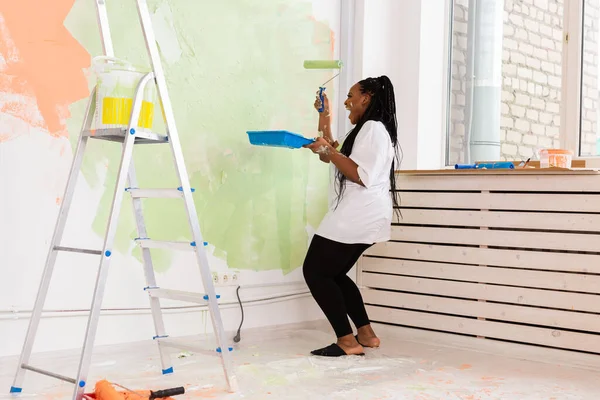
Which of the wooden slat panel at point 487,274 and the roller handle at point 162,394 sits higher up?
the wooden slat panel at point 487,274

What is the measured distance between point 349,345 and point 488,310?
0.76 metres

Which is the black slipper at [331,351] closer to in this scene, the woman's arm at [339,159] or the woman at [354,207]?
the woman at [354,207]

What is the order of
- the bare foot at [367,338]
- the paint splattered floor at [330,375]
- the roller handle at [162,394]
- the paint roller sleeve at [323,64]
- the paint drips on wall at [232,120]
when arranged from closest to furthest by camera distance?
the roller handle at [162,394] < the paint splattered floor at [330,375] < the paint drips on wall at [232,120] < the bare foot at [367,338] < the paint roller sleeve at [323,64]

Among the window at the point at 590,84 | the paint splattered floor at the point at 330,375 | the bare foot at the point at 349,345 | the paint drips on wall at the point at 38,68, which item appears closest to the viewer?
the paint splattered floor at the point at 330,375

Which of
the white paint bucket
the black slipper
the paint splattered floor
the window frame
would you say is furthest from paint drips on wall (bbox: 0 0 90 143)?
the window frame

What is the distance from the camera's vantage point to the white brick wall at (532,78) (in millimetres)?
3879

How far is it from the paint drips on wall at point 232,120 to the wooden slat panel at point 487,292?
Answer: 0.50 metres

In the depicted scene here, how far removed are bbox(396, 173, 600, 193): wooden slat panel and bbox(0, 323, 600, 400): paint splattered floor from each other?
2.69 feet

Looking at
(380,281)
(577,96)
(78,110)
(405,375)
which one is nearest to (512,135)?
(577,96)

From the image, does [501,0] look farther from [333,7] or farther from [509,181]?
[509,181]

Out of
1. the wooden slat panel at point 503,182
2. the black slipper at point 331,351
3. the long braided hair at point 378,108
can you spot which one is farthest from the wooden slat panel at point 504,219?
the black slipper at point 331,351

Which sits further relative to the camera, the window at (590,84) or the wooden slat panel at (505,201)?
the window at (590,84)

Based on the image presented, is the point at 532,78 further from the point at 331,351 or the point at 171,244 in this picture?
the point at 171,244

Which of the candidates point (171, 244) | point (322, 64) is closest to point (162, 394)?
point (171, 244)
